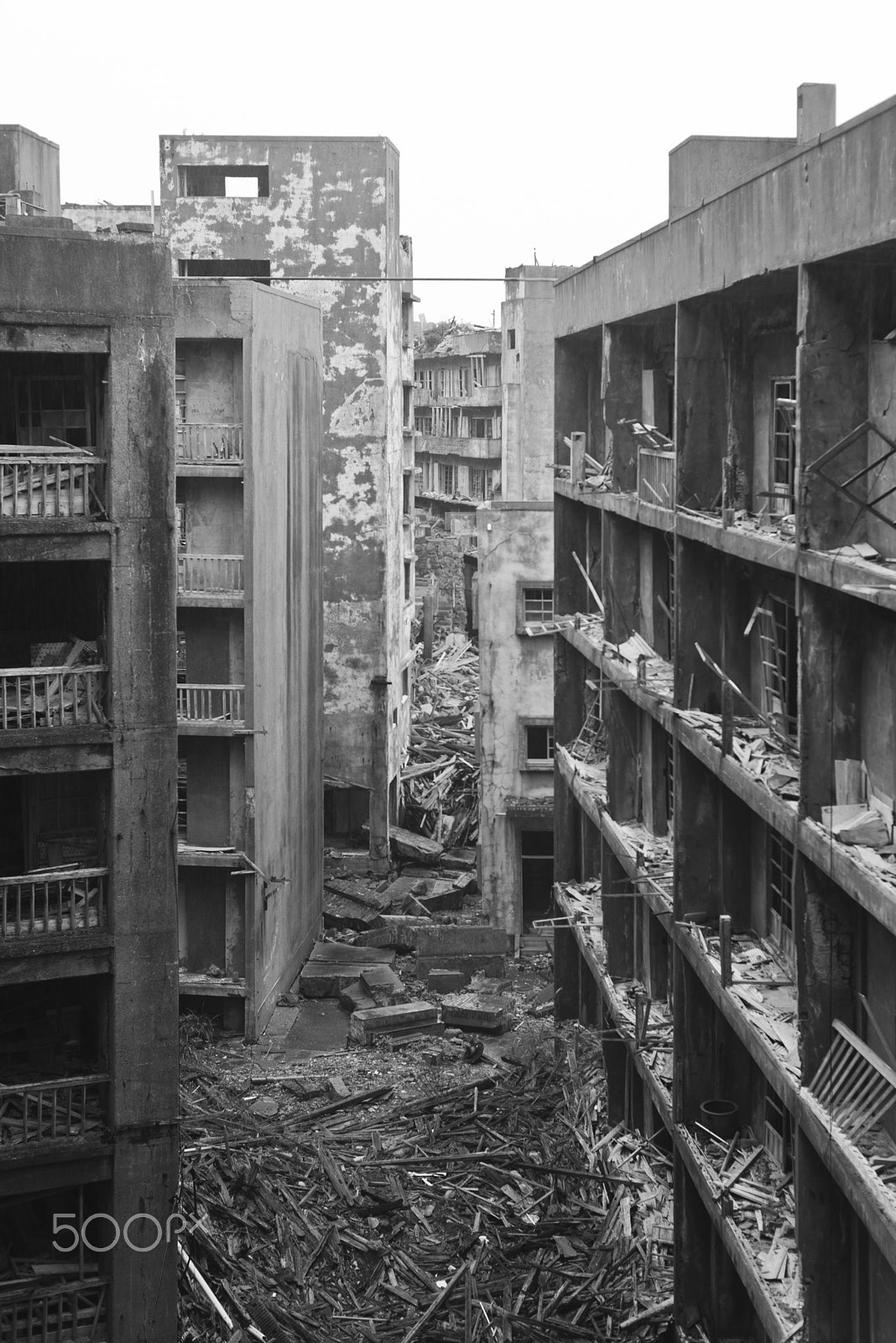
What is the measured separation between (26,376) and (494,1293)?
11502 millimetres

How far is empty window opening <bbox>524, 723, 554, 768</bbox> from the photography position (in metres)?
33.9

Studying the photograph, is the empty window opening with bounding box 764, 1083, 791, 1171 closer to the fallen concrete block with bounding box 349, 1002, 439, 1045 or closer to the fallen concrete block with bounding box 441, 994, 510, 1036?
the fallen concrete block with bounding box 441, 994, 510, 1036

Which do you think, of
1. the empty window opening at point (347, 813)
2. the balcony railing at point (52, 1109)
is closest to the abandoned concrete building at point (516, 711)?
the empty window opening at point (347, 813)

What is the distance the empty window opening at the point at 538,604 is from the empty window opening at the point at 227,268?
1251cm

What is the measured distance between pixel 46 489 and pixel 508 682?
18715 millimetres

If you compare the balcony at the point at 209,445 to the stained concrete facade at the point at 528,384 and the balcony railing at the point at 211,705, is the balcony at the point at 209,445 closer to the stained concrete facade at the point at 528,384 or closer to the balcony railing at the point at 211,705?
the balcony railing at the point at 211,705

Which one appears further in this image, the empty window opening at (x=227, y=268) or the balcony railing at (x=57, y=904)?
the empty window opening at (x=227, y=268)

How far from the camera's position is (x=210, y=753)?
Answer: 2772cm

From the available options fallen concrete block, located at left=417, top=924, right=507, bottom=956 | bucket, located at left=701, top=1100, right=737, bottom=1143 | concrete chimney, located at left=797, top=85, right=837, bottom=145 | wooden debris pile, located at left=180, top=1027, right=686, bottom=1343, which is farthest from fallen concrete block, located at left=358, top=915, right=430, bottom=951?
→ concrete chimney, located at left=797, top=85, right=837, bottom=145

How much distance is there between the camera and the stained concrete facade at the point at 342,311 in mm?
40312

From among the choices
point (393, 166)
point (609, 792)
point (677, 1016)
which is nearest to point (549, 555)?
point (609, 792)

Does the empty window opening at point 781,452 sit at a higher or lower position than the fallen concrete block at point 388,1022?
higher

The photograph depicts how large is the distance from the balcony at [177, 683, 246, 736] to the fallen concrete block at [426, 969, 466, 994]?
21.6 ft

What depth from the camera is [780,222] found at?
13.4m
